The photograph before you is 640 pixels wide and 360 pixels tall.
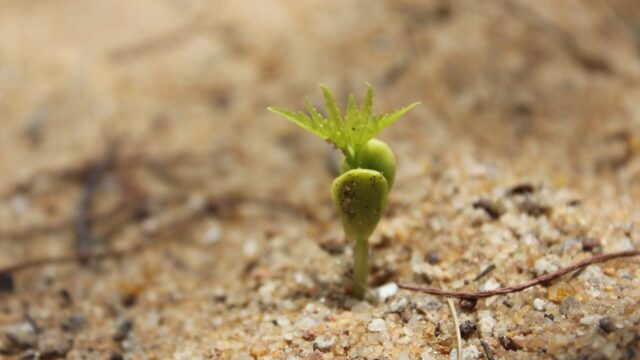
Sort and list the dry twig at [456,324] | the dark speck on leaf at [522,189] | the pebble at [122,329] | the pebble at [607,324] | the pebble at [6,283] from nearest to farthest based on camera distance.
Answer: the pebble at [607,324], the dry twig at [456,324], the pebble at [122,329], the dark speck on leaf at [522,189], the pebble at [6,283]

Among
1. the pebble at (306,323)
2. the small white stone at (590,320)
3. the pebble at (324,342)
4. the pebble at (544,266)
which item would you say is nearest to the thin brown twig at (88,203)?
the pebble at (306,323)

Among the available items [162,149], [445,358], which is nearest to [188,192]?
[162,149]

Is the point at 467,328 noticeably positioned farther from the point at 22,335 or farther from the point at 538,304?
the point at 22,335

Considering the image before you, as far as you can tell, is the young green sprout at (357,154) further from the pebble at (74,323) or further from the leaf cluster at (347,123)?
the pebble at (74,323)

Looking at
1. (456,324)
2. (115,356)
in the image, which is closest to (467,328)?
(456,324)

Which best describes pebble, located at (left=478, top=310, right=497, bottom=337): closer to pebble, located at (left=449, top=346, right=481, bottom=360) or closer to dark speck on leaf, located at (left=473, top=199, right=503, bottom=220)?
pebble, located at (left=449, top=346, right=481, bottom=360)

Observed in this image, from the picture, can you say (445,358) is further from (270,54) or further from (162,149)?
(270,54)
